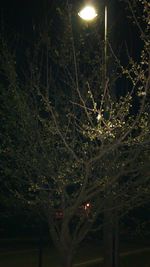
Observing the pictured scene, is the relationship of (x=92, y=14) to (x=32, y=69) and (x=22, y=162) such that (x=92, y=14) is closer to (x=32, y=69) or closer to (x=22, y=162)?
(x=32, y=69)

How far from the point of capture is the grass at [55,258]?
52.0 ft

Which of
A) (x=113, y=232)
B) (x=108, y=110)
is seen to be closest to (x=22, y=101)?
(x=108, y=110)

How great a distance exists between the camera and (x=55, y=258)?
1781 centimetres

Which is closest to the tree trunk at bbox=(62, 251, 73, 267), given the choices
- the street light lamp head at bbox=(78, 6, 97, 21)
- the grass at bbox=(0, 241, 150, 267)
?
the street light lamp head at bbox=(78, 6, 97, 21)

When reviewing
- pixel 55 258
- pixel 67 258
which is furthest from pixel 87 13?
pixel 55 258

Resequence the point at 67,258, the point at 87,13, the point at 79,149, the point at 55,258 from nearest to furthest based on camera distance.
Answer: the point at 87,13 < the point at 79,149 < the point at 67,258 < the point at 55,258

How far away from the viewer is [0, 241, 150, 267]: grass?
1586 centimetres

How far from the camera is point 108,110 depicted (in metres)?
6.88

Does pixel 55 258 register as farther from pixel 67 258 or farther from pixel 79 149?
pixel 79 149

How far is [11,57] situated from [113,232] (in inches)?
126

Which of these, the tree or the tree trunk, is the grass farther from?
the tree

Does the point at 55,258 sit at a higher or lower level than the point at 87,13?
higher

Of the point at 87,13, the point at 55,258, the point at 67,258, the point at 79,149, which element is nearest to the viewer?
the point at 87,13

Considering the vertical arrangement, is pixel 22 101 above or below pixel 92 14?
below
